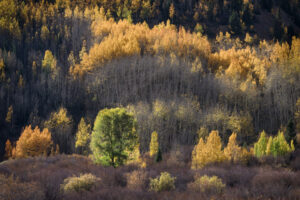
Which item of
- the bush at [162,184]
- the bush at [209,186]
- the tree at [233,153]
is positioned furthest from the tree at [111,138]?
the bush at [209,186]

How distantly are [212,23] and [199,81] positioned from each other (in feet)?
273

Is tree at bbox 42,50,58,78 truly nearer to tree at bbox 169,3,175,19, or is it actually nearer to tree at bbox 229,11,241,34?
tree at bbox 169,3,175,19

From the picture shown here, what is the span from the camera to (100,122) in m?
26.9

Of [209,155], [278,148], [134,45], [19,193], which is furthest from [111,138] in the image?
[134,45]

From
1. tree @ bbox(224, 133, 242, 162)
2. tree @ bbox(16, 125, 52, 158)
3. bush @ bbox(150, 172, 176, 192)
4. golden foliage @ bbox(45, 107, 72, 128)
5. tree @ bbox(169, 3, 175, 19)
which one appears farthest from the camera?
tree @ bbox(169, 3, 175, 19)

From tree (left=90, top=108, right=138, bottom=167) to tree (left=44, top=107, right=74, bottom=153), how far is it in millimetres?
44561

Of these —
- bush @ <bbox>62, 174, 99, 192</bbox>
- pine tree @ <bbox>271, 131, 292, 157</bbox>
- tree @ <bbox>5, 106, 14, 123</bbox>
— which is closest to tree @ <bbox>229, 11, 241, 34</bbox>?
tree @ <bbox>5, 106, 14, 123</bbox>

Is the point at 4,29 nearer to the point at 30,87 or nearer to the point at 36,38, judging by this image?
the point at 36,38

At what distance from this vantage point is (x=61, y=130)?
7100 cm

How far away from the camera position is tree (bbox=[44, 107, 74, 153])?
69812 millimetres

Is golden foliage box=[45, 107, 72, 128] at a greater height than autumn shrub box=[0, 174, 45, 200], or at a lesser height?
lesser

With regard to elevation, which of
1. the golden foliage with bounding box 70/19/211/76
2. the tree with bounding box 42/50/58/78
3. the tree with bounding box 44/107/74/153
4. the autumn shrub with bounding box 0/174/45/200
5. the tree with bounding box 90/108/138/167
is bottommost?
the tree with bounding box 44/107/74/153

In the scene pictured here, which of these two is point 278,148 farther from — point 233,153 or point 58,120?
point 58,120

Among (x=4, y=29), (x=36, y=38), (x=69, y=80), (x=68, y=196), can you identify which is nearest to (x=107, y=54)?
(x=69, y=80)
